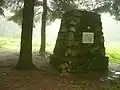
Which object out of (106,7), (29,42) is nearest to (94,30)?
(29,42)

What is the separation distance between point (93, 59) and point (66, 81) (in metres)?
2.51

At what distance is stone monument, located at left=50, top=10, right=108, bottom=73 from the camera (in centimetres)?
1084

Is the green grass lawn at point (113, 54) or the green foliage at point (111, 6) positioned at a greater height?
the green foliage at point (111, 6)

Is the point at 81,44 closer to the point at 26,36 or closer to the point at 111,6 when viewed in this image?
the point at 26,36

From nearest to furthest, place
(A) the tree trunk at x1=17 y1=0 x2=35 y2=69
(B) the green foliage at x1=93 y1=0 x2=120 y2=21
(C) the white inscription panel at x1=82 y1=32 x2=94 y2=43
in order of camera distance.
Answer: (A) the tree trunk at x1=17 y1=0 x2=35 y2=69, (C) the white inscription panel at x1=82 y1=32 x2=94 y2=43, (B) the green foliage at x1=93 y1=0 x2=120 y2=21

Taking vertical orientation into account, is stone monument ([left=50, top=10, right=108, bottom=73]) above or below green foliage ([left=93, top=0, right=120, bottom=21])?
below

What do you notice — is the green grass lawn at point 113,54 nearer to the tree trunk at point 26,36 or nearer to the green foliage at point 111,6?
the green foliage at point 111,6

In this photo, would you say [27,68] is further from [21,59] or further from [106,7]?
[106,7]

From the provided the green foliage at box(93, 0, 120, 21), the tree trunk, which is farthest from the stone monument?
the green foliage at box(93, 0, 120, 21)

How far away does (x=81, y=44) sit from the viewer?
11.1 meters

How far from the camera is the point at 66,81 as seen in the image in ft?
30.1

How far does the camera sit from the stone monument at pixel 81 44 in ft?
35.6

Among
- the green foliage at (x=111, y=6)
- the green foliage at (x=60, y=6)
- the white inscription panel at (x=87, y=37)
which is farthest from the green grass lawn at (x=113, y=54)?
the white inscription panel at (x=87, y=37)

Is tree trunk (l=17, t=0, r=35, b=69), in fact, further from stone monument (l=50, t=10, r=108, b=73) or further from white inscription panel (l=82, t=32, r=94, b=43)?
white inscription panel (l=82, t=32, r=94, b=43)
